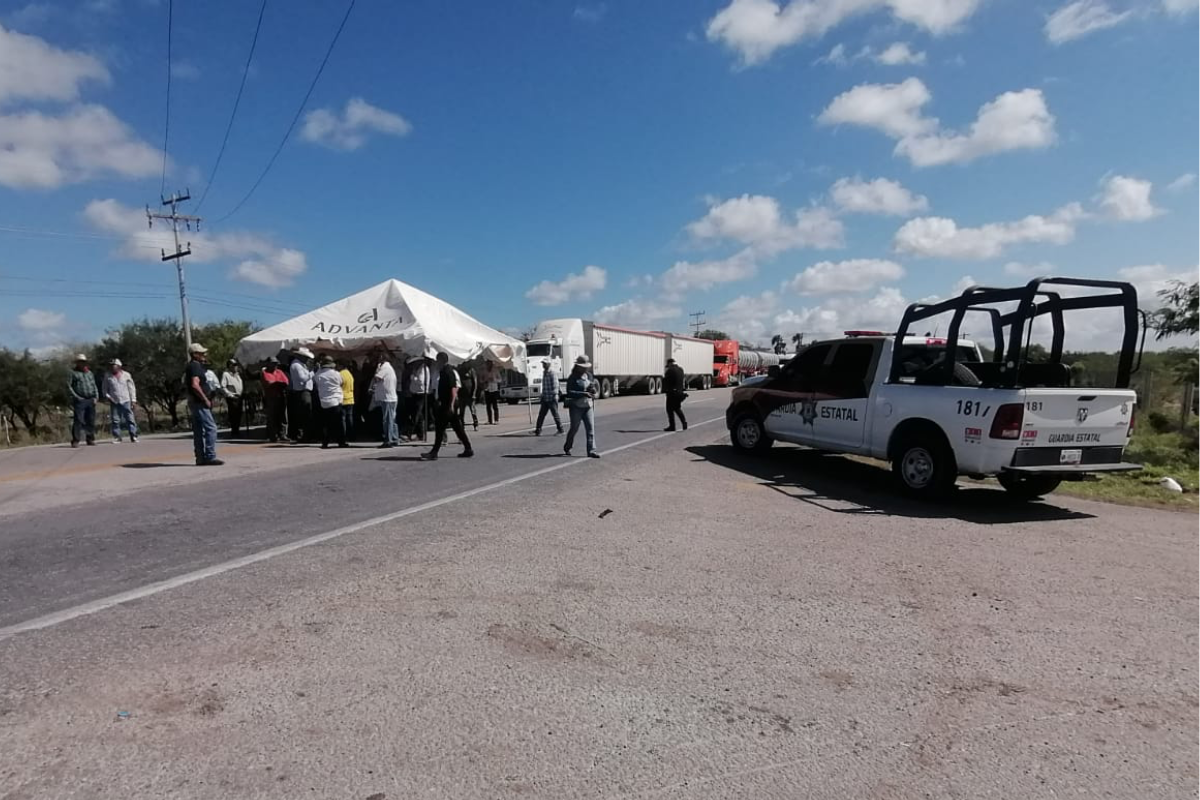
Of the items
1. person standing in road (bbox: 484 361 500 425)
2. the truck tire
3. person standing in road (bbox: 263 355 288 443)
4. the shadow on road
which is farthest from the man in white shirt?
the truck tire

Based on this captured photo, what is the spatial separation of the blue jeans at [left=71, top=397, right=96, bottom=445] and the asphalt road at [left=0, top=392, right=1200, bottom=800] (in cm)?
793

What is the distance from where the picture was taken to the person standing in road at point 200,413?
9.91 meters

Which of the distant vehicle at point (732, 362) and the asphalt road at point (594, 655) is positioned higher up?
the distant vehicle at point (732, 362)

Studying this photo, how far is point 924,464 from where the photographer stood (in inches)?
304

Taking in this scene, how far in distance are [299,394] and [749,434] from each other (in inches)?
373

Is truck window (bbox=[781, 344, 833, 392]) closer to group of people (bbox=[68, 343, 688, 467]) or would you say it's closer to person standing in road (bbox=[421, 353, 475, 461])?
group of people (bbox=[68, 343, 688, 467])

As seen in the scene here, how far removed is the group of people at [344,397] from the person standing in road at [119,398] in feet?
0.06

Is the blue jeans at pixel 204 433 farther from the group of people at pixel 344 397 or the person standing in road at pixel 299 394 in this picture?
the person standing in road at pixel 299 394

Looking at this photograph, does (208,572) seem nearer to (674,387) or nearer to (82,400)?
(674,387)

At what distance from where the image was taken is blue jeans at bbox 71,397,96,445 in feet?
44.5

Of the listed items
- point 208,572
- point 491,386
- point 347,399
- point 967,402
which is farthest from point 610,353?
point 208,572

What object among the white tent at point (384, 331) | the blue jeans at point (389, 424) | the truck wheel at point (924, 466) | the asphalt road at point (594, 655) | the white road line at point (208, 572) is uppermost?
the white tent at point (384, 331)

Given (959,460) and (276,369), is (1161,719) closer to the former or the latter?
(959,460)

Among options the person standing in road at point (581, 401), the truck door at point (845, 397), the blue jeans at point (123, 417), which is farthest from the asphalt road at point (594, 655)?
the blue jeans at point (123, 417)
